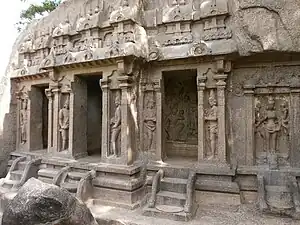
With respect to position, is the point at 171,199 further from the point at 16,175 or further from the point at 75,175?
the point at 16,175

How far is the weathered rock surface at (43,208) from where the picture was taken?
3.69 metres

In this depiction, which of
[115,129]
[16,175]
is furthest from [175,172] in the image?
[16,175]

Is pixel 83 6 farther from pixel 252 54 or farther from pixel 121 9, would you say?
pixel 252 54

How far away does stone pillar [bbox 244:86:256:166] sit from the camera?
627 centimetres

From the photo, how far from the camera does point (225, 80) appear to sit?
6227 millimetres

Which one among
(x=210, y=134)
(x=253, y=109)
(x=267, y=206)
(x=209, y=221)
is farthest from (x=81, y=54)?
(x=267, y=206)

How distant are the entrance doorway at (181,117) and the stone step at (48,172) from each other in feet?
11.7

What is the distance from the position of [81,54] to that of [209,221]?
538 cm

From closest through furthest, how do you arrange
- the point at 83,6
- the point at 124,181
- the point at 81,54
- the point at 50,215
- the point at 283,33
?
the point at 50,215 < the point at 283,33 < the point at 124,181 < the point at 81,54 < the point at 83,6

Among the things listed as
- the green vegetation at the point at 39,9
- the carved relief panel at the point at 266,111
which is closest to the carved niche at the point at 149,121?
the carved relief panel at the point at 266,111

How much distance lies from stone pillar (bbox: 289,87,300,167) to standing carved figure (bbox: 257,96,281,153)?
13.0 inches

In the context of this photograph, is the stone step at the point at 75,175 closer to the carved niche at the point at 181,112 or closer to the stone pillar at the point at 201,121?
the carved niche at the point at 181,112

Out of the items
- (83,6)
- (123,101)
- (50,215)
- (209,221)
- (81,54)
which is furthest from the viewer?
(83,6)

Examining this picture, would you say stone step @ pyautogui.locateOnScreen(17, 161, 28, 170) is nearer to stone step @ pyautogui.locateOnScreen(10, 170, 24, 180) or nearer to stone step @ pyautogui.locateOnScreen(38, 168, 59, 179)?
stone step @ pyautogui.locateOnScreen(10, 170, 24, 180)
